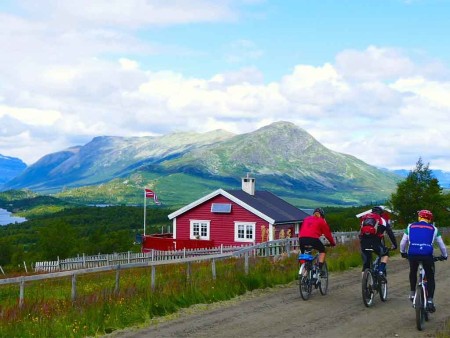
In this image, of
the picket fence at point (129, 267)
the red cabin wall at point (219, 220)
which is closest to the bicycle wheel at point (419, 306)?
the picket fence at point (129, 267)

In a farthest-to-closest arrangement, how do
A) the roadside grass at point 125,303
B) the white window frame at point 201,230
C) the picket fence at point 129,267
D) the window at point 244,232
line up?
the white window frame at point 201,230 → the window at point 244,232 → the picket fence at point 129,267 → the roadside grass at point 125,303

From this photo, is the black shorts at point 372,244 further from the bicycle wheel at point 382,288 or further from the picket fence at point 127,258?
the picket fence at point 127,258

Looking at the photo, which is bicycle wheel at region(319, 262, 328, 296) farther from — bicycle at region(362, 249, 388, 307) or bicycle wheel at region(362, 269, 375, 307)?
bicycle wheel at region(362, 269, 375, 307)

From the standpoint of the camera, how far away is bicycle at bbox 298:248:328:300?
13.7 m

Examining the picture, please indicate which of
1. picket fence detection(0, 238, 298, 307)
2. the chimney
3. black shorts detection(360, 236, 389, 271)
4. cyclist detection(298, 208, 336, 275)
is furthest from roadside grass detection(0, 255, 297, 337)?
the chimney

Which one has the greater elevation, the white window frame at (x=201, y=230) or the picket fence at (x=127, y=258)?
the white window frame at (x=201, y=230)

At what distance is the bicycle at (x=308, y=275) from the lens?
13.7 metres

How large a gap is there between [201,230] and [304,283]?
3695cm

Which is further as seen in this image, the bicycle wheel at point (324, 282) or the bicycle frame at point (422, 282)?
the bicycle wheel at point (324, 282)

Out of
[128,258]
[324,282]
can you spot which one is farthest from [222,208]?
[324,282]

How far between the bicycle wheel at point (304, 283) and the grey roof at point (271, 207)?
33510mm

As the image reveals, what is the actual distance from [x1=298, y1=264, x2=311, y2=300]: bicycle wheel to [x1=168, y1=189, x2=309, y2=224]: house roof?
3251 centimetres

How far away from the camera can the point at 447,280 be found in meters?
17.7

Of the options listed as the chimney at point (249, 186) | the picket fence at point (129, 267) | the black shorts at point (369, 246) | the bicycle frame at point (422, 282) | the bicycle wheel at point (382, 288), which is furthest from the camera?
the chimney at point (249, 186)
